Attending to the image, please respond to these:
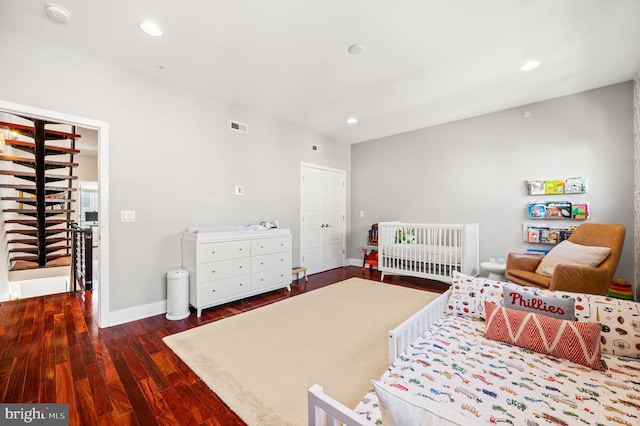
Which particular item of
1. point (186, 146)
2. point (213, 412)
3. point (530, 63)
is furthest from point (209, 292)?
point (530, 63)

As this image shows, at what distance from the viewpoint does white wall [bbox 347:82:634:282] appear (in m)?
3.07

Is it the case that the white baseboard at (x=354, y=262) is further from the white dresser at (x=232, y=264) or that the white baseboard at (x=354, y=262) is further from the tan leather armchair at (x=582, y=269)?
the tan leather armchair at (x=582, y=269)

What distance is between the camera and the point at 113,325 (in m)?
2.60

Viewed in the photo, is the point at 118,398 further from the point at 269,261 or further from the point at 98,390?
the point at 269,261

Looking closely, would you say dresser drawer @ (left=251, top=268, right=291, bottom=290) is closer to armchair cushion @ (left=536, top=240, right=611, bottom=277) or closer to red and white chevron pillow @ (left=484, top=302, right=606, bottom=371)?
red and white chevron pillow @ (left=484, top=302, right=606, bottom=371)

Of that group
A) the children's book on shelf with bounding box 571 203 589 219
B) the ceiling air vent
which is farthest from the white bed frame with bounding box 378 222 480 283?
the ceiling air vent

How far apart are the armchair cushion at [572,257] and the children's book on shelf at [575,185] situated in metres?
0.77

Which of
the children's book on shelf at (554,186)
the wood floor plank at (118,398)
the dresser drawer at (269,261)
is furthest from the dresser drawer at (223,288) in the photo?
the children's book on shelf at (554,186)

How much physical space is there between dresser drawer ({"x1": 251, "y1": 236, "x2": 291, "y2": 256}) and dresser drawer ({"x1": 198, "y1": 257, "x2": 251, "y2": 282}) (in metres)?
0.18

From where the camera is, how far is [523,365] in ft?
4.11

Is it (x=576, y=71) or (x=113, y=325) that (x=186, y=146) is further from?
(x=576, y=71)

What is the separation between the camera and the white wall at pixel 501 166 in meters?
3.07

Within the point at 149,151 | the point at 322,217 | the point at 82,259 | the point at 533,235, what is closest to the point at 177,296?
the point at 149,151

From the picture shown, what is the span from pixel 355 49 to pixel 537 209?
3.27 meters
